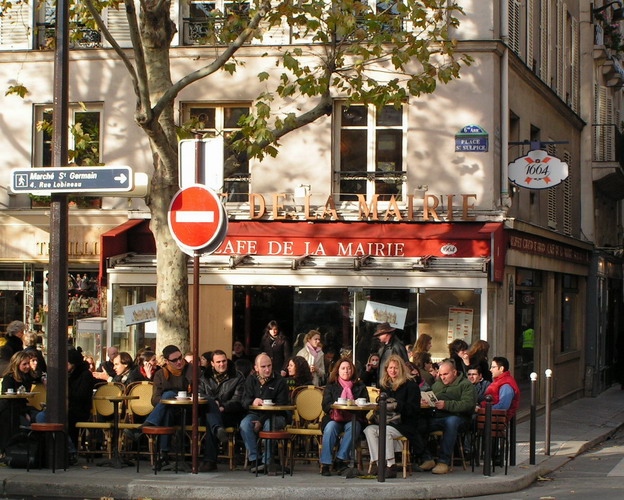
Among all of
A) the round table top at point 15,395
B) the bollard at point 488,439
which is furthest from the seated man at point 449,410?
the round table top at point 15,395

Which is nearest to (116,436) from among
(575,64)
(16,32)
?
(16,32)

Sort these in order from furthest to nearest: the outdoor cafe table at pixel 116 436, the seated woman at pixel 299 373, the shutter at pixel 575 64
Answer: the shutter at pixel 575 64 → the seated woman at pixel 299 373 → the outdoor cafe table at pixel 116 436

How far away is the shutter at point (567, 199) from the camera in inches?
1062

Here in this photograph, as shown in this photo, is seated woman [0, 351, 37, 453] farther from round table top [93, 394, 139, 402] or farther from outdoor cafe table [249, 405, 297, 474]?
outdoor cafe table [249, 405, 297, 474]

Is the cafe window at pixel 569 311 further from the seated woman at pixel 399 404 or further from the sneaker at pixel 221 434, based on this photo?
the sneaker at pixel 221 434

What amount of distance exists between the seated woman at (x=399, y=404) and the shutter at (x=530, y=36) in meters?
11.6

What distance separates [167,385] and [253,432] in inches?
44.2

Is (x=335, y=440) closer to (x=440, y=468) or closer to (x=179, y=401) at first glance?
(x=440, y=468)

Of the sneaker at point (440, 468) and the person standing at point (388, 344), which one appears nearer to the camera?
the sneaker at point (440, 468)

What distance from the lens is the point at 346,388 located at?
12984 millimetres

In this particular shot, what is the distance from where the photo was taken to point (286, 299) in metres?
19.4

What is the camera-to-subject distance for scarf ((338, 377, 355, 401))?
12938mm

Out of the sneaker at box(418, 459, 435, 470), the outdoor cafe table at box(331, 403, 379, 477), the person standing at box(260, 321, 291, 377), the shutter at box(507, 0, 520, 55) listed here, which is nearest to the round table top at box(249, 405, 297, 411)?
the outdoor cafe table at box(331, 403, 379, 477)

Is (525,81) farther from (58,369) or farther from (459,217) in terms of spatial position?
(58,369)
